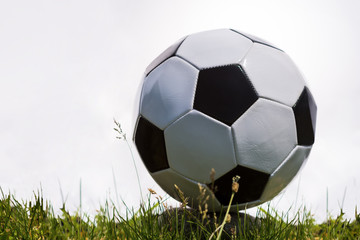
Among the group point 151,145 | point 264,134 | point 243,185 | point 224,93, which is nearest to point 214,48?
point 224,93

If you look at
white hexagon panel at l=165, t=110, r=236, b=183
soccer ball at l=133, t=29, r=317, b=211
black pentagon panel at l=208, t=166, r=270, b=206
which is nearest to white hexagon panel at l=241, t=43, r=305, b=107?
soccer ball at l=133, t=29, r=317, b=211

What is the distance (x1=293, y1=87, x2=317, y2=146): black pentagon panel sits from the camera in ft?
12.7

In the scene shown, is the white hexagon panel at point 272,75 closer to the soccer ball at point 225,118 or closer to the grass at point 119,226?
the soccer ball at point 225,118

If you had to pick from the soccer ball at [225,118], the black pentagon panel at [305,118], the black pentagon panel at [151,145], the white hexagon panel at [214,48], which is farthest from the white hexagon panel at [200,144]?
the black pentagon panel at [305,118]

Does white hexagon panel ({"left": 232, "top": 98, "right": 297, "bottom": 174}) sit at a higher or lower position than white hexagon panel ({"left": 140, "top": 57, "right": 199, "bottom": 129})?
lower

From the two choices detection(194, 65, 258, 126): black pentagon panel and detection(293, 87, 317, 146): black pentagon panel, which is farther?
detection(293, 87, 317, 146): black pentagon panel

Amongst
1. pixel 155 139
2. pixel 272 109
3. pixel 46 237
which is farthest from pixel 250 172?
pixel 46 237


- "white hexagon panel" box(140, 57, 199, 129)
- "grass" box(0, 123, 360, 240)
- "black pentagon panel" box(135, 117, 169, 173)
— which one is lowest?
"grass" box(0, 123, 360, 240)

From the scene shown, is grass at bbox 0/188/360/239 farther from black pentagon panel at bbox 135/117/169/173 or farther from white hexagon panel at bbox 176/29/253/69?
white hexagon panel at bbox 176/29/253/69

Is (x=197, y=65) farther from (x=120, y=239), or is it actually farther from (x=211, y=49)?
(x=120, y=239)

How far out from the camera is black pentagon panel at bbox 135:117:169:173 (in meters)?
3.82

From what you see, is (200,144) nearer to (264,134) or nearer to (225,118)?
(225,118)

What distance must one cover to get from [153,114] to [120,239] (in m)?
1.19

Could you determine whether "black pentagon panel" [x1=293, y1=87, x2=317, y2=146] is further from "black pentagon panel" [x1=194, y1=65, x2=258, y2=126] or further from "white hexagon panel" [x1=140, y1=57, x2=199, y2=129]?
"white hexagon panel" [x1=140, y1=57, x2=199, y2=129]
